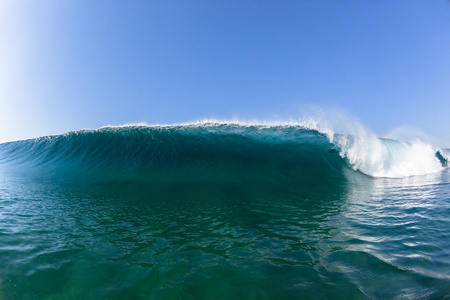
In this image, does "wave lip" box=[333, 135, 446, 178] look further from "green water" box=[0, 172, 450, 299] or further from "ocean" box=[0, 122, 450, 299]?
"green water" box=[0, 172, 450, 299]

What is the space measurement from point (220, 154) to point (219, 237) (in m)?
7.55

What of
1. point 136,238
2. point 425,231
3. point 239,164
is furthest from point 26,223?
point 239,164

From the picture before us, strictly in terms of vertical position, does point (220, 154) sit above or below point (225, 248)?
above

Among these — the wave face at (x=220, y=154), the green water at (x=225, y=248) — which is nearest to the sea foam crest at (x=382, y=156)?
the wave face at (x=220, y=154)

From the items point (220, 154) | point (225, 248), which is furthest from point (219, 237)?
point (220, 154)

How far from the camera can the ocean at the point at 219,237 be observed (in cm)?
214

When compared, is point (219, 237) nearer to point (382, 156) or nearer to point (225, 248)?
point (225, 248)

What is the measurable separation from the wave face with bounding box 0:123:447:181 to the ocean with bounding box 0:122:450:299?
296 millimetres

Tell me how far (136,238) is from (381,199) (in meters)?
5.56

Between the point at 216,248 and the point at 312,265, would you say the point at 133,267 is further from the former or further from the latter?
the point at 312,265

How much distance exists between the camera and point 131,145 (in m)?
11.6

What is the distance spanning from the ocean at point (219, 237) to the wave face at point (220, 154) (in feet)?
0.97

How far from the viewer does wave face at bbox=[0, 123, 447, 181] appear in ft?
30.5

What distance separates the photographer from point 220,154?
10.7 m
